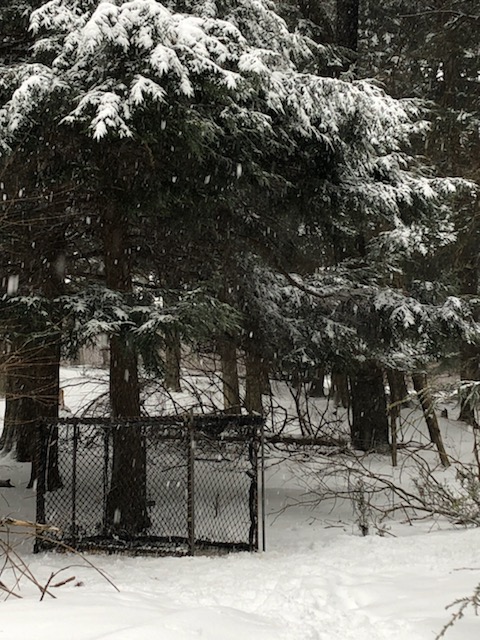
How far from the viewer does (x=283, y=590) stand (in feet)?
16.8

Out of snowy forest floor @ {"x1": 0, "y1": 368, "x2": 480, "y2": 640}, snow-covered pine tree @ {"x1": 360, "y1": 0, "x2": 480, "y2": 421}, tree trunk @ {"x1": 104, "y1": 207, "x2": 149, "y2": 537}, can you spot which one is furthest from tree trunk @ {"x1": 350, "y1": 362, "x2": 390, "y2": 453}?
tree trunk @ {"x1": 104, "y1": 207, "x2": 149, "y2": 537}

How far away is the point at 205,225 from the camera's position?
8484 mm

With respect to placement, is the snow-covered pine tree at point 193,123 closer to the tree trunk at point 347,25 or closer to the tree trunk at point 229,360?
the tree trunk at point 229,360

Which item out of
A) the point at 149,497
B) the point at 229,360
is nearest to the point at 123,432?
the point at 149,497

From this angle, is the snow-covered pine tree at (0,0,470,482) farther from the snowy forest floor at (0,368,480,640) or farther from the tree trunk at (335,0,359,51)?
the tree trunk at (335,0,359,51)

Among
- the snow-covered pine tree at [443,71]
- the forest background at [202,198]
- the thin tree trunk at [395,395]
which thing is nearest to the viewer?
the forest background at [202,198]

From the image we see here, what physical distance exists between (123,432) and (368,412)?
7223 millimetres

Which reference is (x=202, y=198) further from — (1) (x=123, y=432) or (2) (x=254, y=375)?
(2) (x=254, y=375)

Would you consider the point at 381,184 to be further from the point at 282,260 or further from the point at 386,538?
the point at 386,538

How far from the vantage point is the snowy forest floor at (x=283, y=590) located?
3721 millimetres

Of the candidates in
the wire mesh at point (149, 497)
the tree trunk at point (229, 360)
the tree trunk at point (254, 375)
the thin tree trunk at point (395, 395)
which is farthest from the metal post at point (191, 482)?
the thin tree trunk at point (395, 395)

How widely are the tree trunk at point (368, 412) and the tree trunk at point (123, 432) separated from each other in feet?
21.4

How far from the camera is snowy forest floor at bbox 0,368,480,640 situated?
146 inches

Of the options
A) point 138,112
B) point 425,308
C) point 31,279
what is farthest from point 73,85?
point 425,308
